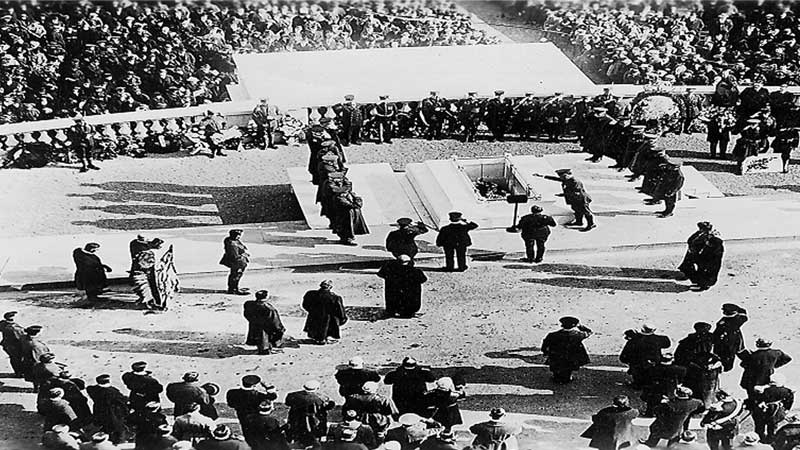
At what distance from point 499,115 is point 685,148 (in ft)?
14.1

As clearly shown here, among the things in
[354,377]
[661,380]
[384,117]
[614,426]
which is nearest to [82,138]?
[384,117]

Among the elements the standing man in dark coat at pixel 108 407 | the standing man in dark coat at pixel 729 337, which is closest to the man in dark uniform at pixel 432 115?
the standing man in dark coat at pixel 729 337

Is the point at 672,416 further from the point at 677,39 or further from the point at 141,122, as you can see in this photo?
the point at 677,39

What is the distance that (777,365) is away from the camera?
60.8 ft

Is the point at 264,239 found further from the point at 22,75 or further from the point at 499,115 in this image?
the point at 22,75

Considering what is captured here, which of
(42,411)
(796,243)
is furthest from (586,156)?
(42,411)

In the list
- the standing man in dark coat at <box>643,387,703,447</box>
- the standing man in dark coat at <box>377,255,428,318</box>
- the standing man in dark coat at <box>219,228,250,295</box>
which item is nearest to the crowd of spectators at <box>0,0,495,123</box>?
the standing man in dark coat at <box>219,228,250,295</box>

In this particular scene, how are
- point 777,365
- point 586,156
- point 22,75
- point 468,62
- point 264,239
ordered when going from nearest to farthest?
point 777,365 → point 264,239 → point 586,156 → point 22,75 → point 468,62

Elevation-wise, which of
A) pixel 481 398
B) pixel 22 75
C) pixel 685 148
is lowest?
pixel 481 398

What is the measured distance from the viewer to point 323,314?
20.4 metres

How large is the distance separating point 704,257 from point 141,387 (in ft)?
33.2

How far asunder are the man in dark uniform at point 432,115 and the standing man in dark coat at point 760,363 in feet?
41.5

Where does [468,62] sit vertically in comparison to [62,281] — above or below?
above

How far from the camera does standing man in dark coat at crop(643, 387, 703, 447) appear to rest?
16.9 m
